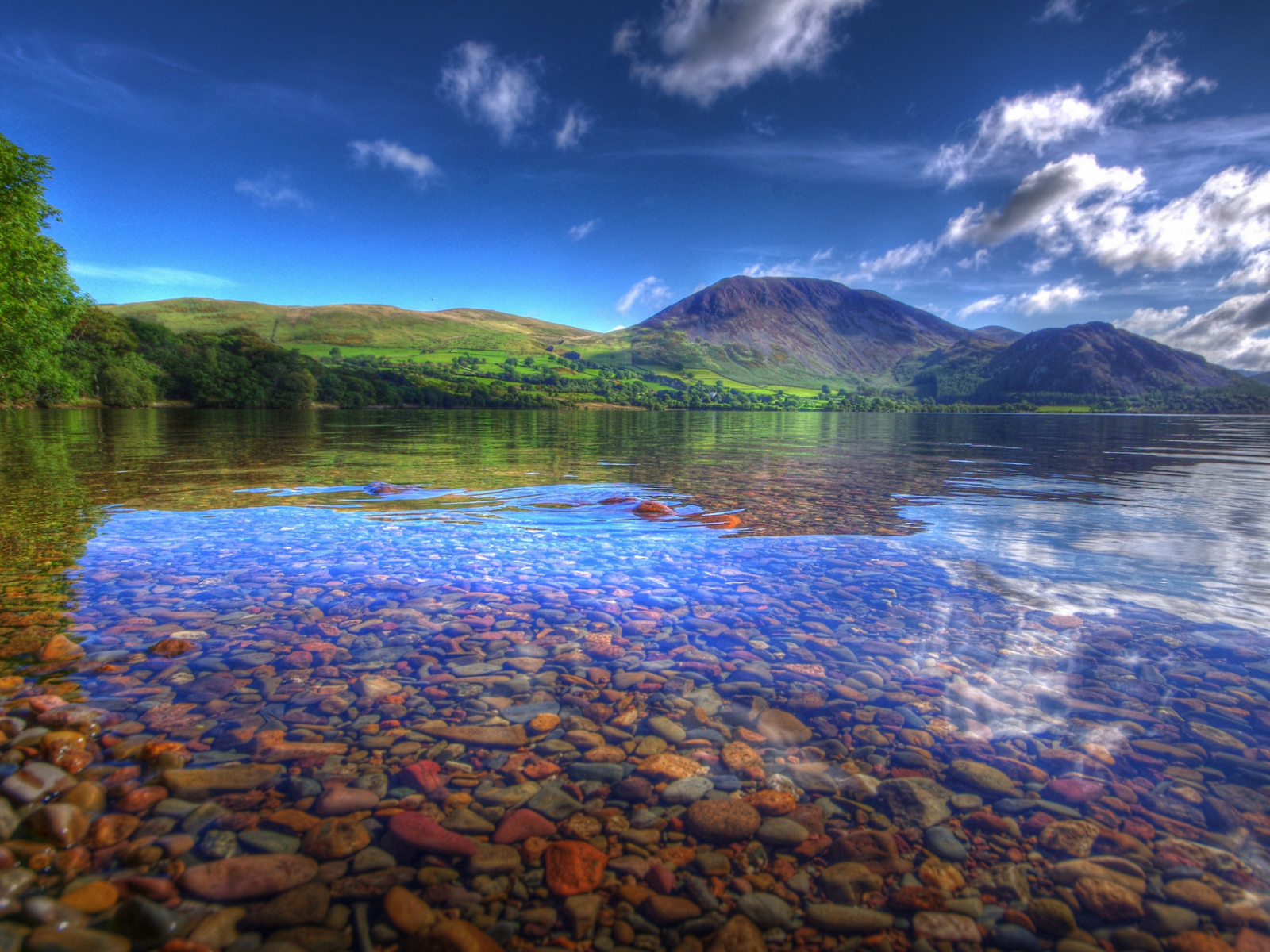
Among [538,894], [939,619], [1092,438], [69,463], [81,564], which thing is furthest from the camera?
[1092,438]

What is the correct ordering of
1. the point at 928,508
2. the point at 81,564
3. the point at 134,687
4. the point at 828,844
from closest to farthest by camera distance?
1. the point at 828,844
2. the point at 134,687
3. the point at 81,564
4. the point at 928,508

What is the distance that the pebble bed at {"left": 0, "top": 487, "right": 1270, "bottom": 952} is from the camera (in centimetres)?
350

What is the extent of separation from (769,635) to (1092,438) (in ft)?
237

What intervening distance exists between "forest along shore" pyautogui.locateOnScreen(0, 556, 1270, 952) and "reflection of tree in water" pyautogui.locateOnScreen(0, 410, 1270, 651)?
152 inches

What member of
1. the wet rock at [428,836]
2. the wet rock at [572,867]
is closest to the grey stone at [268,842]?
the wet rock at [428,836]

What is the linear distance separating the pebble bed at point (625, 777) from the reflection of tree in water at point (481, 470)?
375 centimetres

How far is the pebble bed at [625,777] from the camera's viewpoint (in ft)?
11.5

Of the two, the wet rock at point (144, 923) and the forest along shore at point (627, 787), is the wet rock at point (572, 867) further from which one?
the wet rock at point (144, 923)

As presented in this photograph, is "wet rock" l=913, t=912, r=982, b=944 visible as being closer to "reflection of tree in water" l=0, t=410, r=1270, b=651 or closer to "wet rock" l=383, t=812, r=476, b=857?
"wet rock" l=383, t=812, r=476, b=857

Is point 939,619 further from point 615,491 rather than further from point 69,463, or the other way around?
point 69,463

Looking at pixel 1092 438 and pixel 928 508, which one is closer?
pixel 928 508

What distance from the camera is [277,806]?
14.2 feet

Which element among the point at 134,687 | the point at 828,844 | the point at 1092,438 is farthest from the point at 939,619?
the point at 1092,438

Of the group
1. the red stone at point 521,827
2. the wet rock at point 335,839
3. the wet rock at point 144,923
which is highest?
the wet rock at point 144,923
